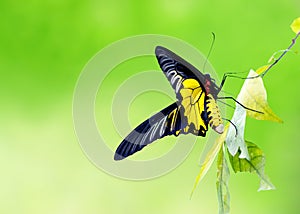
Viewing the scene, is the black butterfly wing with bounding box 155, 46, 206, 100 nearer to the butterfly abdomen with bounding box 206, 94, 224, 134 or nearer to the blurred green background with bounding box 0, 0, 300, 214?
the butterfly abdomen with bounding box 206, 94, 224, 134

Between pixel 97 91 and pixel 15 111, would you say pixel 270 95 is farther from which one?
pixel 15 111

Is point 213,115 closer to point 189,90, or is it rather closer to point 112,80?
point 189,90

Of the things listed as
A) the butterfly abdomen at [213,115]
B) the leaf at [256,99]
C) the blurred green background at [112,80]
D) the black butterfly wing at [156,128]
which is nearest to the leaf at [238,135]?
the leaf at [256,99]

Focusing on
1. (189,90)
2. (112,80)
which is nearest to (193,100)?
(189,90)

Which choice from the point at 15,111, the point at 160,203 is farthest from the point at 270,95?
the point at 15,111

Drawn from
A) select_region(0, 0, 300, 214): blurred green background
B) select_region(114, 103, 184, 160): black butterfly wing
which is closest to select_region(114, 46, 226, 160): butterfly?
select_region(114, 103, 184, 160): black butterfly wing

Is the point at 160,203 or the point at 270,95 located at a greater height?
the point at 270,95
